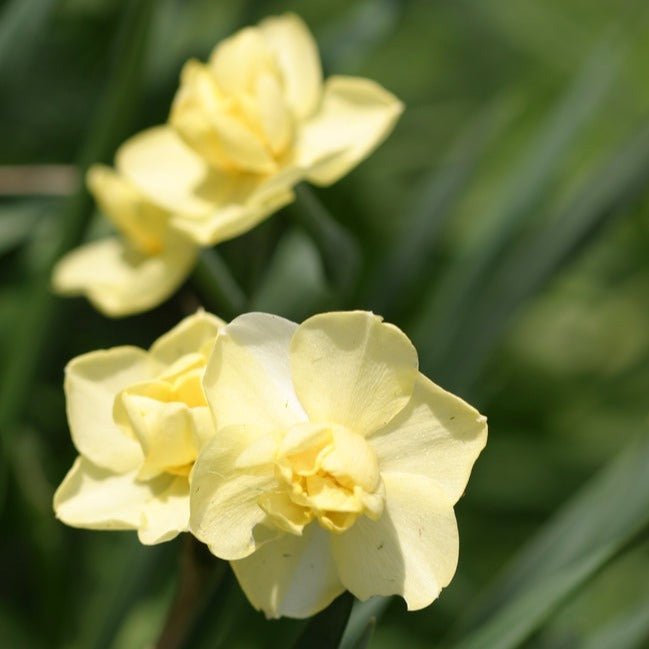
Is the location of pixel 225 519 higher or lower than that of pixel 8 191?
higher

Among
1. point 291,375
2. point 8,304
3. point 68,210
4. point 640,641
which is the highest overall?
point 291,375

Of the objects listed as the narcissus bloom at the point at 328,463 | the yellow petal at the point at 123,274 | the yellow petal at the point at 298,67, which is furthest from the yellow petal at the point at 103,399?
the yellow petal at the point at 298,67

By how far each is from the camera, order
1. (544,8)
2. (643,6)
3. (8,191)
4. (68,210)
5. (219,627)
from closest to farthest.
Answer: (219,627)
(68,210)
(8,191)
(643,6)
(544,8)

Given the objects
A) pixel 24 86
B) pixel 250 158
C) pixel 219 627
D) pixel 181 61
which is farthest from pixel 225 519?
pixel 24 86

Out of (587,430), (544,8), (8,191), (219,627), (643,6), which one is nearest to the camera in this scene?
(219,627)

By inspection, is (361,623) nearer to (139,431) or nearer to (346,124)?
(139,431)

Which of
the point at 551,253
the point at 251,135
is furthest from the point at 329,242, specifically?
the point at 551,253

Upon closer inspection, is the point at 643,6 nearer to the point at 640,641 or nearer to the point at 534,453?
the point at 534,453
